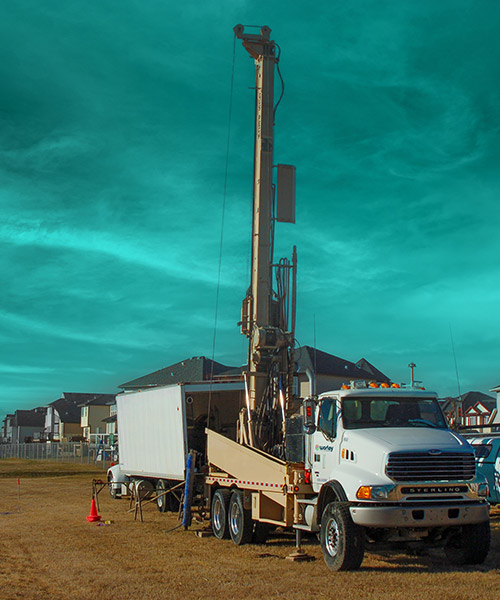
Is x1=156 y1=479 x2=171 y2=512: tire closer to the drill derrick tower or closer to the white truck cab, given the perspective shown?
the drill derrick tower

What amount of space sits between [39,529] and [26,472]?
1217 inches

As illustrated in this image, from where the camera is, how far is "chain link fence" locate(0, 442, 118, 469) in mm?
56531

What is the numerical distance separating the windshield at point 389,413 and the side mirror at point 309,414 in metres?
0.60

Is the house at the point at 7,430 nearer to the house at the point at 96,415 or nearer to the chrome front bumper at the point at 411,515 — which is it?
the house at the point at 96,415

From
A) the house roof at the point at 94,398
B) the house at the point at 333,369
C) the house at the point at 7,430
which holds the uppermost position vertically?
the house at the point at 333,369

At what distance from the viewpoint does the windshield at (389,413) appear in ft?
38.9

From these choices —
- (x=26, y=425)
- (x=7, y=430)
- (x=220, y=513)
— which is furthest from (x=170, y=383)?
(x=7, y=430)

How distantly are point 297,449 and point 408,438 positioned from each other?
2.90m

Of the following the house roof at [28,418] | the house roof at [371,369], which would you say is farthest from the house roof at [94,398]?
the house roof at [371,369]

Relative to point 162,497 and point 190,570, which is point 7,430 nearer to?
point 162,497

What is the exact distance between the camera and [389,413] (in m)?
12.0

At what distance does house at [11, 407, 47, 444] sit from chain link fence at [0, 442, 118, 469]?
51421 millimetres

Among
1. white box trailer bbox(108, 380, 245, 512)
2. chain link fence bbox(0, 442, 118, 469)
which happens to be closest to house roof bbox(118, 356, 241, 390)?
chain link fence bbox(0, 442, 118, 469)

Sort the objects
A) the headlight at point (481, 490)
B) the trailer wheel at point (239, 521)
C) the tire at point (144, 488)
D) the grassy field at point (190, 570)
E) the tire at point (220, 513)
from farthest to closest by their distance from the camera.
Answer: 1. the tire at point (144, 488)
2. the tire at point (220, 513)
3. the trailer wheel at point (239, 521)
4. the headlight at point (481, 490)
5. the grassy field at point (190, 570)
